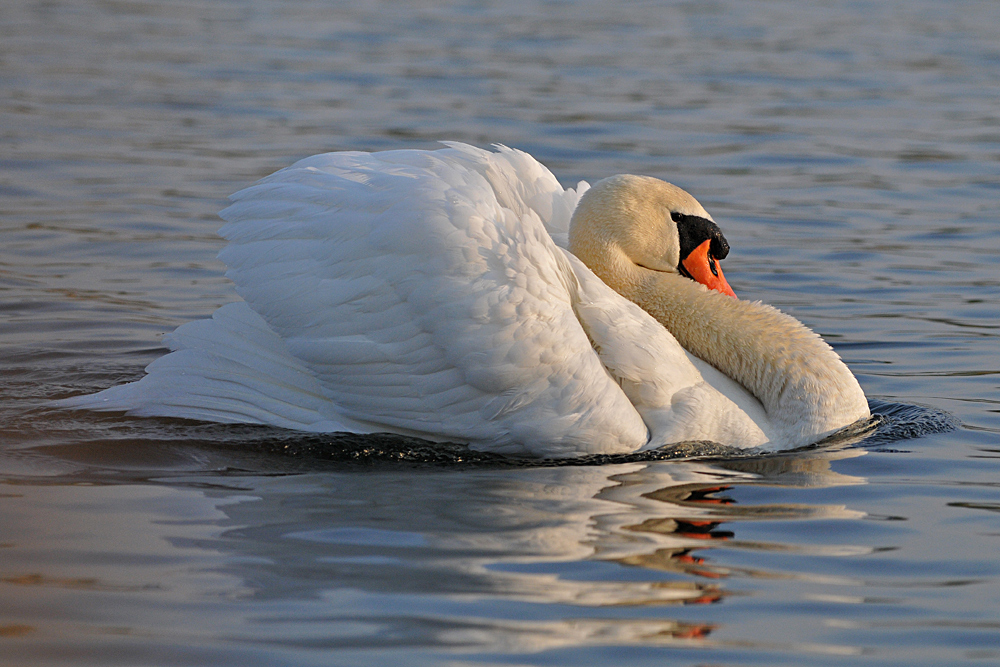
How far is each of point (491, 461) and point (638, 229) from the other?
1.32 meters

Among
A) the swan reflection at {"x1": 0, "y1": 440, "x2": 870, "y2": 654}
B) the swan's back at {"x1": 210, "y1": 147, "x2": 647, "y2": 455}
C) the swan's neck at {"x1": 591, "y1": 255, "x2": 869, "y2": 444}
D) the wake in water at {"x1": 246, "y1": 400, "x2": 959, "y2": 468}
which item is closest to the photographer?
the swan reflection at {"x1": 0, "y1": 440, "x2": 870, "y2": 654}

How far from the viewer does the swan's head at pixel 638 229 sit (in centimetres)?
625

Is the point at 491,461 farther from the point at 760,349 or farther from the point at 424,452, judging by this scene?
the point at 760,349

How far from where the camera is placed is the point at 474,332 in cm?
546

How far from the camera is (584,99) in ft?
50.7

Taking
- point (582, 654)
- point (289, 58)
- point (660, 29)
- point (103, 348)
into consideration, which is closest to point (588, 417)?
point (582, 654)

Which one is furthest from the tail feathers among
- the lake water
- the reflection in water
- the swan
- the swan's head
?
the swan's head

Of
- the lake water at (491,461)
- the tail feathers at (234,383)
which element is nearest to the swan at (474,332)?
the tail feathers at (234,383)

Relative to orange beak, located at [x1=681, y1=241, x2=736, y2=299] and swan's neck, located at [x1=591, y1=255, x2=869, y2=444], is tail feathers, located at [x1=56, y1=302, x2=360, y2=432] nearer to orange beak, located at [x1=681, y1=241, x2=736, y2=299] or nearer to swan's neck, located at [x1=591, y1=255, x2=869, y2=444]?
swan's neck, located at [x1=591, y1=255, x2=869, y2=444]

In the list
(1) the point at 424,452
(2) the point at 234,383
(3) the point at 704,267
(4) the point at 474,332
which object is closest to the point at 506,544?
(4) the point at 474,332

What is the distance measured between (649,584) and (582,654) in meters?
0.59

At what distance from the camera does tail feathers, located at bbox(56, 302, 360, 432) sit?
19.1ft

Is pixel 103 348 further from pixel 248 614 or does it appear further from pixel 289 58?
pixel 289 58

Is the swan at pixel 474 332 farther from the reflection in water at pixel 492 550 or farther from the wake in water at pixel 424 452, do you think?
the reflection in water at pixel 492 550
